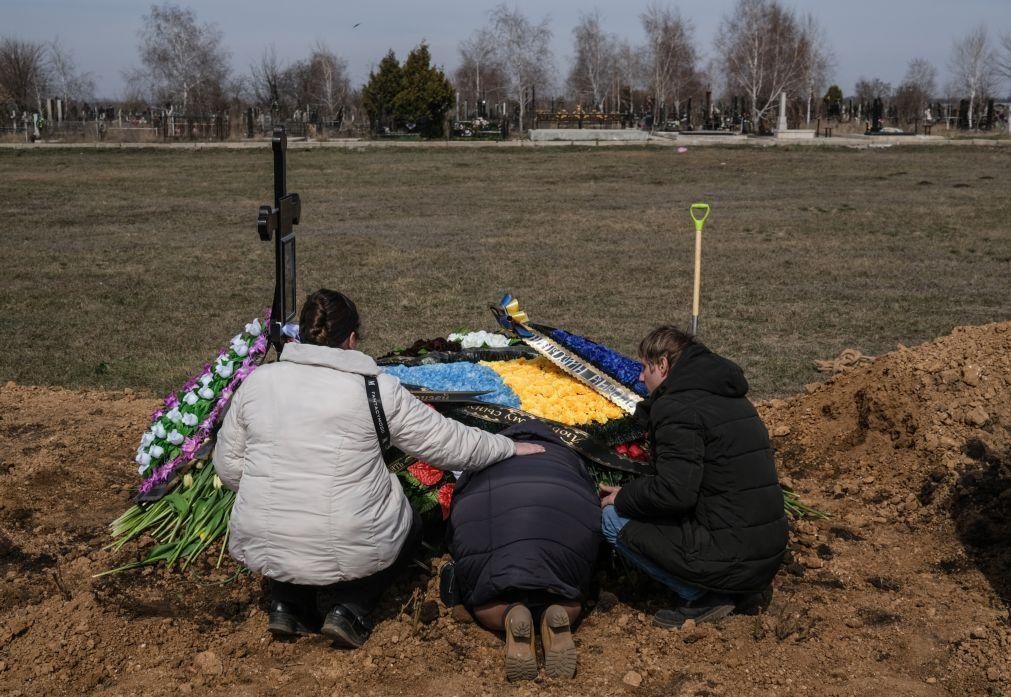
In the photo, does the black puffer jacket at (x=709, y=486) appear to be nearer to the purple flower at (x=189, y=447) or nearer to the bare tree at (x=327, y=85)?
the purple flower at (x=189, y=447)

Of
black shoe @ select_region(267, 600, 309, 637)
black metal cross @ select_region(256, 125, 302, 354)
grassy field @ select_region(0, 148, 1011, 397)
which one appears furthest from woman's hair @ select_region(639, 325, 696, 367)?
grassy field @ select_region(0, 148, 1011, 397)

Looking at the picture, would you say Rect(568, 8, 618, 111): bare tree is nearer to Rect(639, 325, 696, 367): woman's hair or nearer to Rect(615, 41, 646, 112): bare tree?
Rect(615, 41, 646, 112): bare tree

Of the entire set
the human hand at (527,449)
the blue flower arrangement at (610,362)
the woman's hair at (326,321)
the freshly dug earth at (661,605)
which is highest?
the woman's hair at (326,321)

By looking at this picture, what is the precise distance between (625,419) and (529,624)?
1677mm

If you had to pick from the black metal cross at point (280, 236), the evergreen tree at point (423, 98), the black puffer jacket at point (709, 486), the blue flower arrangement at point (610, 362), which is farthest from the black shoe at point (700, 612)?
the evergreen tree at point (423, 98)

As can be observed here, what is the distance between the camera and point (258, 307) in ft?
34.0

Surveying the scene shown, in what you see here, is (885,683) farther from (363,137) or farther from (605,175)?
(363,137)

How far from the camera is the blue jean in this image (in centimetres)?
389

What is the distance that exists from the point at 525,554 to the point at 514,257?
10169 millimetres

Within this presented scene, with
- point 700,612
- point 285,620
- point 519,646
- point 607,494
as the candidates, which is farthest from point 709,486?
point 285,620

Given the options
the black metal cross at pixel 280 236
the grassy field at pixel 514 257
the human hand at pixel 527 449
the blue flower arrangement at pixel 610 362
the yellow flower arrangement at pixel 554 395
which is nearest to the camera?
the human hand at pixel 527 449

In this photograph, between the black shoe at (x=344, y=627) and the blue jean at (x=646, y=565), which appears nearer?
the black shoe at (x=344, y=627)

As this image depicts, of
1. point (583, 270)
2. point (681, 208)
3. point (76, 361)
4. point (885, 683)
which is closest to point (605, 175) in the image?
point (681, 208)

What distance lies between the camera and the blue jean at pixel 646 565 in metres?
3.89
